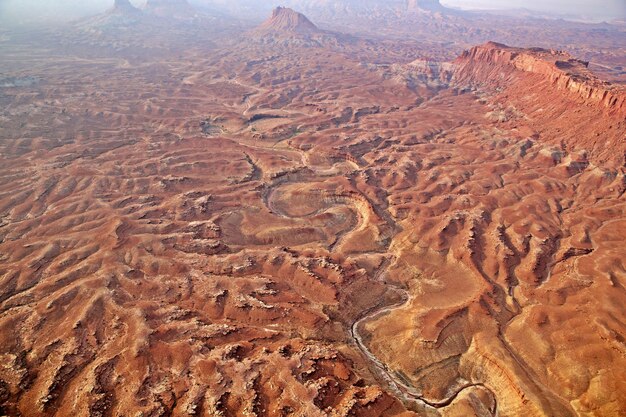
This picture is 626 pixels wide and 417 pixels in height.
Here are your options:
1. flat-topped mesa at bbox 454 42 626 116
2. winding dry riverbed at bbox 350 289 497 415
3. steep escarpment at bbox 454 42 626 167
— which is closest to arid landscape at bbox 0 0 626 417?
winding dry riverbed at bbox 350 289 497 415

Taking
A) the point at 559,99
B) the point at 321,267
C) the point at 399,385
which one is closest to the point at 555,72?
the point at 559,99

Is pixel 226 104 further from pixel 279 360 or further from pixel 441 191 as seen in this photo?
pixel 279 360

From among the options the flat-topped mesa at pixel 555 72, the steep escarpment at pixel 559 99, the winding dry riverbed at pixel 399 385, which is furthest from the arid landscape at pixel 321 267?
the flat-topped mesa at pixel 555 72

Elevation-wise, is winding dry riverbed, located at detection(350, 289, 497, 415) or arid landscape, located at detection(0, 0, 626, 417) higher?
arid landscape, located at detection(0, 0, 626, 417)

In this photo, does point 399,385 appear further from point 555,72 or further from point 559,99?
point 555,72

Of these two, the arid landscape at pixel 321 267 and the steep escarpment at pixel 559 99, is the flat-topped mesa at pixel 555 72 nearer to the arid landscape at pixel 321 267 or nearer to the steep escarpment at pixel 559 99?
the steep escarpment at pixel 559 99

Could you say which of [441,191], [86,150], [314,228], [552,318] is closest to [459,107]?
[441,191]

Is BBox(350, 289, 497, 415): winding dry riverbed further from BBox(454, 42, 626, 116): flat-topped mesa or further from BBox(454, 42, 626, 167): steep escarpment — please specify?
BBox(454, 42, 626, 116): flat-topped mesa
